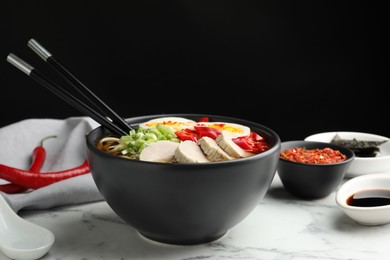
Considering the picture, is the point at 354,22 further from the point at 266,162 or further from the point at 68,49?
the point at 266,162

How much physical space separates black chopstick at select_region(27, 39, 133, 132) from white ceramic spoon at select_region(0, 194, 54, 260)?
0.47 meters

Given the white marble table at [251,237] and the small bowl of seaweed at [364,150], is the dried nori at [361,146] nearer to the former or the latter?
the small bowl of seaweed at [364,150]

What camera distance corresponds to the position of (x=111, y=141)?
217cm

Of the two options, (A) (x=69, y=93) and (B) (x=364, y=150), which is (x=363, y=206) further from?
(A) (x=69, y=93)

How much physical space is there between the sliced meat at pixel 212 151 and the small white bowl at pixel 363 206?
0.56m

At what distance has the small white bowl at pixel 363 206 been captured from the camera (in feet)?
7.04

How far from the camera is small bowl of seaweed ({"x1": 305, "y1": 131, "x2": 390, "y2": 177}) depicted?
267cm

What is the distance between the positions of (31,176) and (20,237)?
72cm

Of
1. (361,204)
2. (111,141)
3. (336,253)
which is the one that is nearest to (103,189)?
(111,141)

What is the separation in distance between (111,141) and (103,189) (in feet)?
0.87

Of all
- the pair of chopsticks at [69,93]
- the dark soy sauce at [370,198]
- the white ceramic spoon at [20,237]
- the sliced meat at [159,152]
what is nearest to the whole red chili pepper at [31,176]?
the white ceramic spoon at [20,237]

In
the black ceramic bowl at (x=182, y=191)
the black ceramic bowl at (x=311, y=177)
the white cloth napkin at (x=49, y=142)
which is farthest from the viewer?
the white cloth napkin at (x=49, y=142)

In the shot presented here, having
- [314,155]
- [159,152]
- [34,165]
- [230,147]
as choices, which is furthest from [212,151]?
[34,165]

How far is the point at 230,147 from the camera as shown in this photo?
1.95 m
